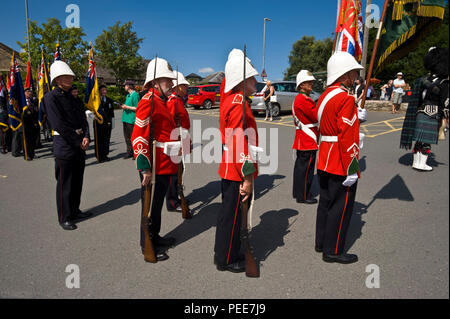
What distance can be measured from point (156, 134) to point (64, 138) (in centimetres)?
162

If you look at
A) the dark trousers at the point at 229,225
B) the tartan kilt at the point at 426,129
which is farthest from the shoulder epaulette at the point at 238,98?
the tartan kilt at the point at 426,129

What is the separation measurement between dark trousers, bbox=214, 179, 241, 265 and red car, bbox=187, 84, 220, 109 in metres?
18.6

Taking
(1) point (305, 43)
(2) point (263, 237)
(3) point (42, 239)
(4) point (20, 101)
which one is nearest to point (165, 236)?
(2) point (263, 237)

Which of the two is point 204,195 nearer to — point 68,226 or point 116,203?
point 116,203

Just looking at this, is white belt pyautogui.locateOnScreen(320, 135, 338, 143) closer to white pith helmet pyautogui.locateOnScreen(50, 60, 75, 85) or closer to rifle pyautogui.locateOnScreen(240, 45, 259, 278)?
rifle pyautogui.locateOnScreen(240, 45, 259, 278)

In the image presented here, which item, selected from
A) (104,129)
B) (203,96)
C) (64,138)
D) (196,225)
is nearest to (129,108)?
(104,129)

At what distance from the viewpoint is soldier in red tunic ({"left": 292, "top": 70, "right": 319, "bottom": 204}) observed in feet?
14.6

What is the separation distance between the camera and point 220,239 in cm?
290

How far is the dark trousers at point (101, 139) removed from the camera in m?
7.58

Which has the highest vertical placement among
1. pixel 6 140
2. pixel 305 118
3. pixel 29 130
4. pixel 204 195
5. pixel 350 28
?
pixel 350 28

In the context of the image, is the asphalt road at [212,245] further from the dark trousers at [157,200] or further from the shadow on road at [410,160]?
the shadow on road at [410,160]

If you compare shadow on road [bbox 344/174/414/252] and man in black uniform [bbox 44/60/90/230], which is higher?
man in black uniform [bbox 44/60/90/230]

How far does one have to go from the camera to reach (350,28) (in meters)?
4.02

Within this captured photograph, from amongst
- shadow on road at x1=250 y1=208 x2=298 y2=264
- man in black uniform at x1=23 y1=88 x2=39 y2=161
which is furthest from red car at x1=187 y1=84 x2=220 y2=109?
shadow on road at x1=250 y1=208 x2=298 y2=264
